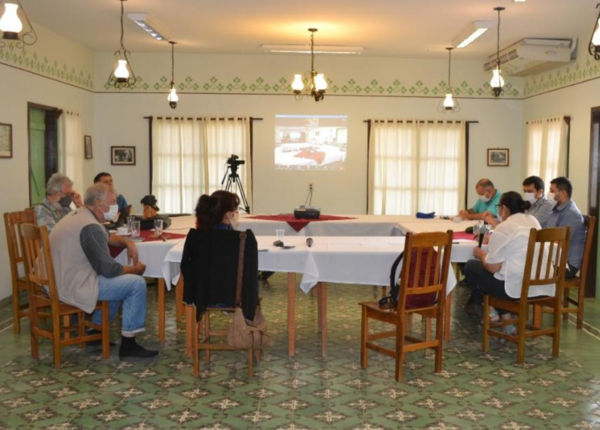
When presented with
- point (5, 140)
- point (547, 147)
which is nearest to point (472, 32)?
point (547, 147)

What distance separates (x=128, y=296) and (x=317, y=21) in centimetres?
406

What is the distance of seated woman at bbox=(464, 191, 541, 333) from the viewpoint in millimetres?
4918

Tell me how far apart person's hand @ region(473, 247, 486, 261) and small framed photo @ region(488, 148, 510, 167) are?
5.57 metres

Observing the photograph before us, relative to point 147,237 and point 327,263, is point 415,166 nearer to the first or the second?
point 147,237

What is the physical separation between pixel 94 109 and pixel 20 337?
17.5ft

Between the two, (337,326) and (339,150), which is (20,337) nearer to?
(337,326)

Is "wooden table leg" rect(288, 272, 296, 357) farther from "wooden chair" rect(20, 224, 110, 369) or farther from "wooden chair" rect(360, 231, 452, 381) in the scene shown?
"wooden chair" rect(20, 224, 110, 369)

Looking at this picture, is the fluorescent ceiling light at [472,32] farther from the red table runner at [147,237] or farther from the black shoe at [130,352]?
the black shoe at [130,352]

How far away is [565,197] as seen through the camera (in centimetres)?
644

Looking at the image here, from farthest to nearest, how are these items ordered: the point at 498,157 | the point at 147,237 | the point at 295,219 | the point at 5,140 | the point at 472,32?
the point at 498,157 < the point at 295,219 < the point at 472,32 < the point at 5,140 < the point at 147,237

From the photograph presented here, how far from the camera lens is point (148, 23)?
720 cm

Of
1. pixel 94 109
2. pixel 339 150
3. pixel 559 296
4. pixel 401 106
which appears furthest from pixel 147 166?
pixel 559 296

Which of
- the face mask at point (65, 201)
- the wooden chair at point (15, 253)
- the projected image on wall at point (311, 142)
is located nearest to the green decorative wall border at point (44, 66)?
the face mask at point (65, 201)

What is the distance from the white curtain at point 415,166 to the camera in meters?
10.4
